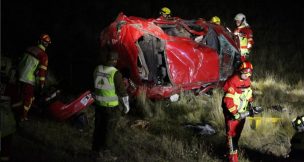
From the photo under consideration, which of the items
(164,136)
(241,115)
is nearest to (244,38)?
(164,136)

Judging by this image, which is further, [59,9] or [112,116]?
[59,9]

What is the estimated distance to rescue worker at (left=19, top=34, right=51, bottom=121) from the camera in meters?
7.89

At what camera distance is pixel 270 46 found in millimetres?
17609

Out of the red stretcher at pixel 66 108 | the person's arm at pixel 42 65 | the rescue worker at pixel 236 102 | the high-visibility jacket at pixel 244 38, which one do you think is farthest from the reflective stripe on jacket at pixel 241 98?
the high-visibility jacket at pixel 244 38

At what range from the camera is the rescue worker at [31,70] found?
7.89 meters

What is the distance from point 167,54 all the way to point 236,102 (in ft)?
11.1

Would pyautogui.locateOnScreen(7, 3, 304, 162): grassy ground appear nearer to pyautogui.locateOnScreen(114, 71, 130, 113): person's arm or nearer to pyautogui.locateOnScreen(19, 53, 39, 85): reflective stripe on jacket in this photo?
pyautogui.locateOnScreen(114, 71, 130, 113): person's arm

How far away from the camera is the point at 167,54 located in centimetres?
955

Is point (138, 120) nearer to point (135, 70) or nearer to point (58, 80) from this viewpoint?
point (135, 70)

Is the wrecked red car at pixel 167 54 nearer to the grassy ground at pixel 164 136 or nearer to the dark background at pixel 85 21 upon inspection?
the grassy ground at pixel 164 136

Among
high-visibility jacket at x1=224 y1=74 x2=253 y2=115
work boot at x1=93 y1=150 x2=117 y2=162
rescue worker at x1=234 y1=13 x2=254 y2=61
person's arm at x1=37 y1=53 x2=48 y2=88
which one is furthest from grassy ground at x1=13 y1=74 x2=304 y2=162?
rescue worker at x1=234 y1=13 x2=254 y2=61

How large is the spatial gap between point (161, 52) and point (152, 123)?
1.67m

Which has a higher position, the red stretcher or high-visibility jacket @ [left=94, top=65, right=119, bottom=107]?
high-visibility jacket @ [left=94, top=65, right=119, bottom=107]

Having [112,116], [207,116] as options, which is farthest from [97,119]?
[207,116]
